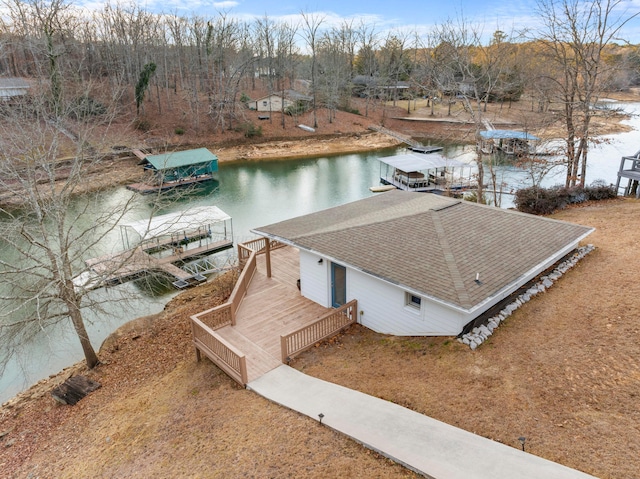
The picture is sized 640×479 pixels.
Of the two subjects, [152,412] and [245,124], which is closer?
[152,412]

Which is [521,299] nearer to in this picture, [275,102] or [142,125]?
[142,125]

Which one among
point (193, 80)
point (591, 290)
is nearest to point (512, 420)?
point (591, 290)

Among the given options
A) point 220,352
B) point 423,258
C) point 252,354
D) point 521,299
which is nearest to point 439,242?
point 423,258

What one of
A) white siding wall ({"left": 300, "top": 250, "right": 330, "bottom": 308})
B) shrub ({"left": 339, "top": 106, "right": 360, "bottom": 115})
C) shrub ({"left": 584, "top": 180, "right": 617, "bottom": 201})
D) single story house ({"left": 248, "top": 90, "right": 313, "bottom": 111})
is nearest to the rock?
white siding wall ({"left": 300, "top": 250, "right": 330, "bottom": 308})

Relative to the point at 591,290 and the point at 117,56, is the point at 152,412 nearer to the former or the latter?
the point at 591,290

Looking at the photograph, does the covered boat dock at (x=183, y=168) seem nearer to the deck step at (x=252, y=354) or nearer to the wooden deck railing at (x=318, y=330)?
the deck step at (x=252, y=354)

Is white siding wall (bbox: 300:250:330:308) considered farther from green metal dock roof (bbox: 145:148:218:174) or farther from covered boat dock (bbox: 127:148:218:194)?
green metal dock roof (bbox: 145:148:218:174)
